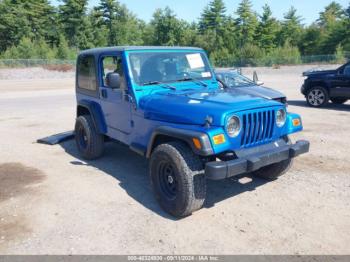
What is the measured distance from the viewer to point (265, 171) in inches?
203

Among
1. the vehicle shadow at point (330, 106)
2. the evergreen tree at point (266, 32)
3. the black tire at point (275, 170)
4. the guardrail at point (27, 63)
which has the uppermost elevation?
the evergreen tree at point (266, 32)

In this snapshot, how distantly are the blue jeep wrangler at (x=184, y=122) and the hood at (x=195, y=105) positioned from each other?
11mm

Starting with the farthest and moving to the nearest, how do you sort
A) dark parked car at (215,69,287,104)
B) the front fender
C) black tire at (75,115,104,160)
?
dark parked car at (215,69,287,104) → black tire at (75,115,104,160) → the front fender

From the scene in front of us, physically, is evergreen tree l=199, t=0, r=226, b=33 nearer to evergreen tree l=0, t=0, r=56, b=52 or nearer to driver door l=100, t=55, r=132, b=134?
evergreen tree l=0, t=0, r=56, b=52

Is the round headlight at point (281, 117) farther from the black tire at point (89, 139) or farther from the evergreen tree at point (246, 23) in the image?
the evergreen tree at point (246, 23)

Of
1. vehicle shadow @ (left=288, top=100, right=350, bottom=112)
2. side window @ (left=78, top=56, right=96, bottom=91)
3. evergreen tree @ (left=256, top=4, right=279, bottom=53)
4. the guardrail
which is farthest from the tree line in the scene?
side window @ (left=78, top=56, right=96, bottom=91)

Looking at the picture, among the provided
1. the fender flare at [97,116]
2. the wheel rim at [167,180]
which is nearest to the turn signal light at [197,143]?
the wheel rim at [167,180]

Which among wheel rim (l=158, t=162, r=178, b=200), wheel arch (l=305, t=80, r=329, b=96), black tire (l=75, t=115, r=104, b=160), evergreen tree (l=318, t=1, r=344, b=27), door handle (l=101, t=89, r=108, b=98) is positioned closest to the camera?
wheel rim (l=158, t=162, r=178, b=200)

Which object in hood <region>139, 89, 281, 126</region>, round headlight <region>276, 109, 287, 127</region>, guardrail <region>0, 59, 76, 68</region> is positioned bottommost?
round headlight <region>276, 109, 287, 127</region>

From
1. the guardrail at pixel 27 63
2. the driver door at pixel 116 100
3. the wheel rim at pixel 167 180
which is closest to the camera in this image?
the wheel rim at pixel 167 180

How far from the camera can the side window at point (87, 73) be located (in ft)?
19.7

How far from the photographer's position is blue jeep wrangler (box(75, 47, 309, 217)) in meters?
3.86

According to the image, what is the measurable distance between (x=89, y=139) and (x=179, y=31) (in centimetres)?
6610

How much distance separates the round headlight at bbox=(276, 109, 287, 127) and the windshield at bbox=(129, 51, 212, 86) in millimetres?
1435
